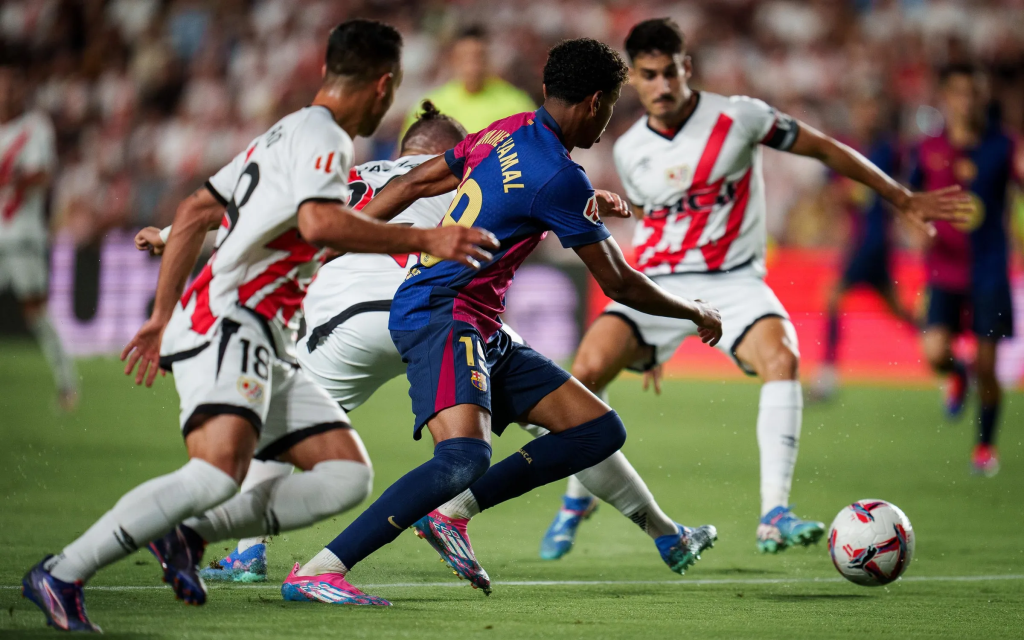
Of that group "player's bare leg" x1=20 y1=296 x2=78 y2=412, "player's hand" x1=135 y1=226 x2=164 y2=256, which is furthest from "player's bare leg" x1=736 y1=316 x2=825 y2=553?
"player's bare leg" x1=20 y1=296 x2=78 y2=412

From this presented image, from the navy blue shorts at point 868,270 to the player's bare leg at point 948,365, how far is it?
1729mm

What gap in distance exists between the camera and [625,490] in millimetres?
5090

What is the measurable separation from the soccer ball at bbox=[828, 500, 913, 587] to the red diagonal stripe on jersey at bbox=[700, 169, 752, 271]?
1870 mm

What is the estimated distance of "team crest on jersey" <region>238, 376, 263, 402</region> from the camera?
4.06 meters

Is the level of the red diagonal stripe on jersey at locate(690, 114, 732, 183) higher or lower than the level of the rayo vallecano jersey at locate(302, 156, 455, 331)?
higher

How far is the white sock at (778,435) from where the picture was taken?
580 cm

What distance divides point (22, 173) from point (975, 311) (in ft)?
26.6

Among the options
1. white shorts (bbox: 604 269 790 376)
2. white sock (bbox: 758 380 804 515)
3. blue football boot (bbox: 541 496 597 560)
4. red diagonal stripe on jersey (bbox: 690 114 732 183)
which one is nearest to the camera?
white sock (bbox: 758 380 804 515)

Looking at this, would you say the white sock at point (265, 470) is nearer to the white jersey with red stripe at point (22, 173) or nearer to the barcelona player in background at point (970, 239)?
the barcelona player in background at point (970, 239)

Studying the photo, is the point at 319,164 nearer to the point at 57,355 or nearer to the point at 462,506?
the point at 462,506

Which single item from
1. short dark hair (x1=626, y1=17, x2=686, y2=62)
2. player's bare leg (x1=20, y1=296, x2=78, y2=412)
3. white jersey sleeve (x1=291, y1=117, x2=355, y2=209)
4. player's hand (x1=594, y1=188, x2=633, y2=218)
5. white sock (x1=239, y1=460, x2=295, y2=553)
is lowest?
player's bare leg (x1=20, y1=296, x2=78, y2=412)

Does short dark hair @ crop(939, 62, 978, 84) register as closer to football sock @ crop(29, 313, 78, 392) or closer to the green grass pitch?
the green grass pitch

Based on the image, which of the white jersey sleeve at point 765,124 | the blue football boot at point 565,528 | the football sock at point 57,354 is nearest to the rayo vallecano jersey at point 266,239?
the blue football boot at point 565,528

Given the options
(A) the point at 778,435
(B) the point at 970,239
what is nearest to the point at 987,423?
(B) the point at 970,239
